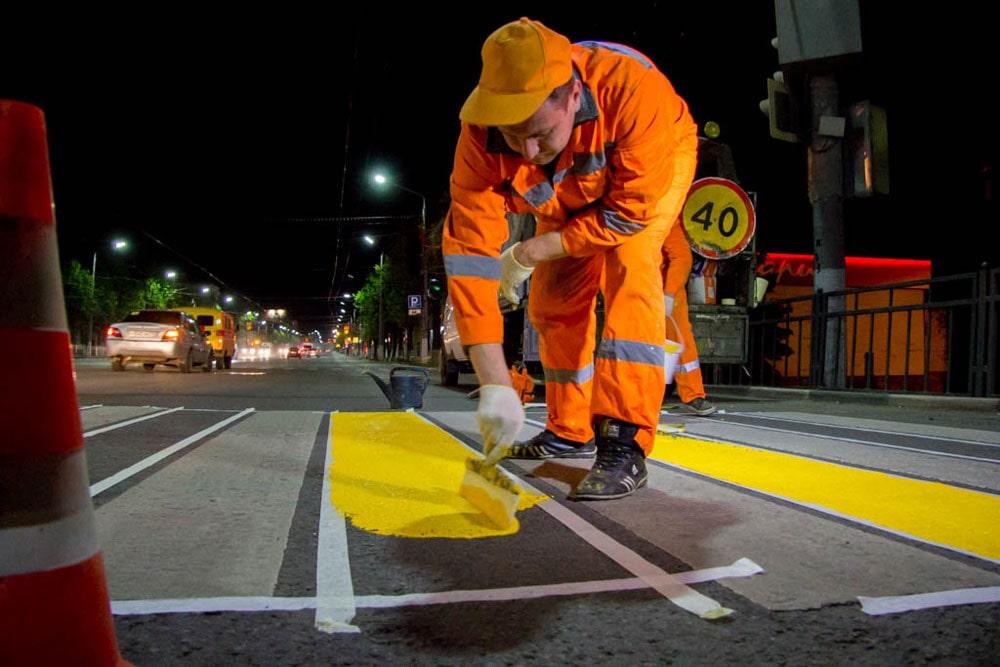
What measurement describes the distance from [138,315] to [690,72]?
14120mm

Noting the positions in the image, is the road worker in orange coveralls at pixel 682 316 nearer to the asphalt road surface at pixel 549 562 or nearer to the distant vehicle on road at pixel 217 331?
the asphalt road surface at pixel 549 562

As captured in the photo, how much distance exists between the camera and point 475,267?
2605 millimetres

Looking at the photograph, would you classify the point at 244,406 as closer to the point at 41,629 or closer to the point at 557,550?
the point at 557,550

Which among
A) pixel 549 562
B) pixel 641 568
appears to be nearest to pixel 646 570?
pixel 641 568

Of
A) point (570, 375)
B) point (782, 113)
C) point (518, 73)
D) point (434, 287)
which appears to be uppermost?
point (782, 113)

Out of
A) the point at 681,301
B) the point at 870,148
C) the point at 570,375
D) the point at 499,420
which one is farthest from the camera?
the point at 870,148

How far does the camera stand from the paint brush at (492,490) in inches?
79.9

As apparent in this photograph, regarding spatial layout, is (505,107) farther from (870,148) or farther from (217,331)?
(217,331)

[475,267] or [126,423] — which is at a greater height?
[475,267]

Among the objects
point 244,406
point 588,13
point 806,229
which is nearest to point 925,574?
point 244,406

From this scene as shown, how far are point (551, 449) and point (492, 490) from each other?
4.35 ft

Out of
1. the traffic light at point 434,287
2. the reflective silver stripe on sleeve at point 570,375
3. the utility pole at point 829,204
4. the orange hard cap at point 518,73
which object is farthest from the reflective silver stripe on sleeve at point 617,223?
the traffic light at point 434,287

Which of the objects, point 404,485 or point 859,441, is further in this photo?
point 859,441

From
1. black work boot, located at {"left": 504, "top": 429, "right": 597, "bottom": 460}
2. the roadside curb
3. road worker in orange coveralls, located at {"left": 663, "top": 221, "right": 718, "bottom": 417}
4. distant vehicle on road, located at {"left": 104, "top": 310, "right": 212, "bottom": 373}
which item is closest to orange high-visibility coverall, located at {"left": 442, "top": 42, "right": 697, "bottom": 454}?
black work boot, located at {"left": 504, "top": 429, "right": 597, "bottom": 460}
